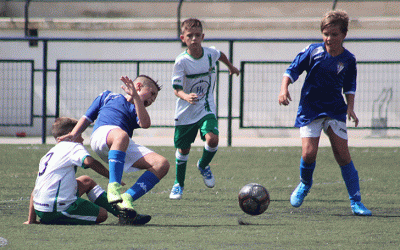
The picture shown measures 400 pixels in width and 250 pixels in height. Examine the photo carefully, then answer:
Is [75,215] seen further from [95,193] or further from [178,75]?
[178,75]

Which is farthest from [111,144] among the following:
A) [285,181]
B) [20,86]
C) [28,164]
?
[20,86]

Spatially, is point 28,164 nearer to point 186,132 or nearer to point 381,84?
point 186,132

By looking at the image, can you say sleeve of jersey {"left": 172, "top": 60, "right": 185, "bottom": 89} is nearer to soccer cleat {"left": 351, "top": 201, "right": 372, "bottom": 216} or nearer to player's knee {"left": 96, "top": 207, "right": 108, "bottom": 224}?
player's knee {"left": 96, "top": 207, "right": 108, "bottom": 224}

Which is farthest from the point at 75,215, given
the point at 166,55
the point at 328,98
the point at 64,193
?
the point at 166,55

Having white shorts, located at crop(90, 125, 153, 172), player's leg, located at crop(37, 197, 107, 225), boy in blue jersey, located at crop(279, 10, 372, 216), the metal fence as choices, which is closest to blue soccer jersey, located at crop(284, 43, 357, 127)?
boy in blue jersey, located at crop(279, 10, 372, 216)

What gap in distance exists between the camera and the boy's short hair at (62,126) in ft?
14.6

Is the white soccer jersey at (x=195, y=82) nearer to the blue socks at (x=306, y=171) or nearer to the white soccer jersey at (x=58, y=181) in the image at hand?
the blue socks at (x=306, y=171)

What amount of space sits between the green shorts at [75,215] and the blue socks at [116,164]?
0.24 m

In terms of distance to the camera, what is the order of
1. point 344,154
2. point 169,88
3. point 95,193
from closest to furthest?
point 95,193 → point 344,154 → point 169,88

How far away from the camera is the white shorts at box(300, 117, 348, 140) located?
195 inches

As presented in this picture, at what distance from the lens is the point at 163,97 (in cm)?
1374

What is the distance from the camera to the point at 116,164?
4336 mm

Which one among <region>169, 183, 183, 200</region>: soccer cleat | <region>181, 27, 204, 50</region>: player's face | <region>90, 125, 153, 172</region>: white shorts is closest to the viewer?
<region>90, 125, 153, 172</region>: white shorts

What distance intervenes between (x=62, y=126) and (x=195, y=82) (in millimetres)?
1869
